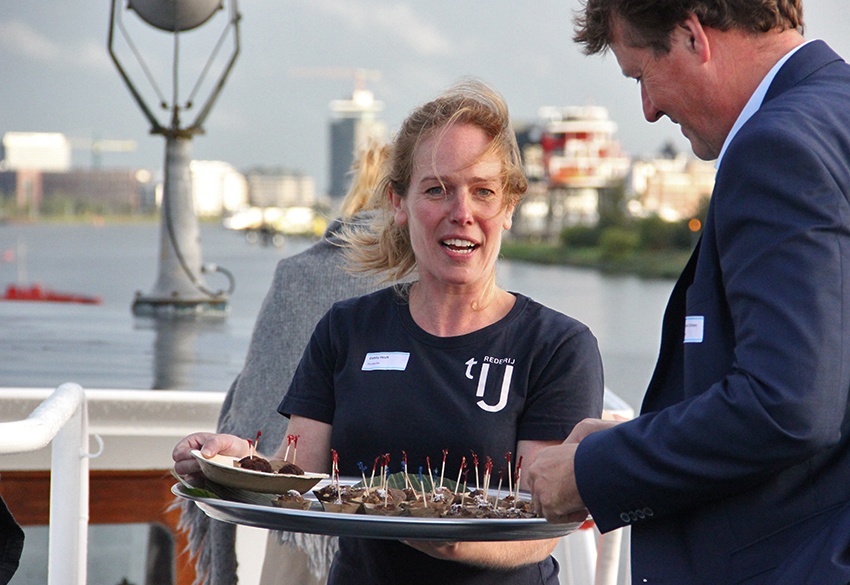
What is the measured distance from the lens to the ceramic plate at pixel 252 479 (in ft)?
5.65

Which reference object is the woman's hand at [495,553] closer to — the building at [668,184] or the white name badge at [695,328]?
the white name badge at [695,328]

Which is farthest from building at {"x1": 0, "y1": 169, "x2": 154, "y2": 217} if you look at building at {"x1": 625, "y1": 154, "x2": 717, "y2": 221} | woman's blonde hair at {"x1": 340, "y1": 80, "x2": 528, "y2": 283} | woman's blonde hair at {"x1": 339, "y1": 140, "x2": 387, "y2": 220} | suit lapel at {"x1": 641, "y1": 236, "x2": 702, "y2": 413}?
suit lapel at {"x1": 641, "y1": 236, "x2": 702, "y2": 413}

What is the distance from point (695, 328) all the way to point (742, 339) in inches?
4.1

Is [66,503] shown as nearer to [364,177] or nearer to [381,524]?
[381,524]

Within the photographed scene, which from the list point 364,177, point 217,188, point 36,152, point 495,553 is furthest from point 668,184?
point 495,553

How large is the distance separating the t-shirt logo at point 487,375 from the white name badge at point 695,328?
64 cm

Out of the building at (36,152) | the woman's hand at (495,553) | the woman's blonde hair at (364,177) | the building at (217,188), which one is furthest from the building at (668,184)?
the woman's hand at (495,553)

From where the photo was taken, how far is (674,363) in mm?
1582

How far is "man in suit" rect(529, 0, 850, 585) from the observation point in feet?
4.31

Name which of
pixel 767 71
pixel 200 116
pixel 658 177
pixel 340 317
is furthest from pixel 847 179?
pixel 658 177

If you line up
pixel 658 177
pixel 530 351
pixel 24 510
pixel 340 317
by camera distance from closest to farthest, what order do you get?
pixel 530 351 < pixel 340 317 < pixel 24 510 < pixel 658 177

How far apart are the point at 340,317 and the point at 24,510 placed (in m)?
2.03

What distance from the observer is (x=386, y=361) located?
7.11ft

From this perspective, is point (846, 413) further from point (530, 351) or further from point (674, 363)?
point (530, 351)
